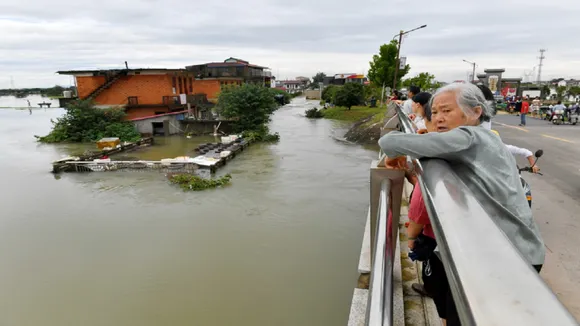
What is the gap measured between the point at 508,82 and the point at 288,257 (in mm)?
35731

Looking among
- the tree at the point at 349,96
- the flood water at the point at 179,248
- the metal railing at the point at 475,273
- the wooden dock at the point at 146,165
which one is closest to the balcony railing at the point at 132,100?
the wooden dock at the point at 146,165

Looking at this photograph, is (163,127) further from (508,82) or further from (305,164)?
(508,82)

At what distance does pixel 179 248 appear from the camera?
8305 mm

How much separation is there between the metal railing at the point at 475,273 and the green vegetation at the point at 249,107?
73.0ft

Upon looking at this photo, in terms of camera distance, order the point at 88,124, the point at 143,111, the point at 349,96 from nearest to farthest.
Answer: the point at 88,124 → the point at 143,111 → the point at 349,96

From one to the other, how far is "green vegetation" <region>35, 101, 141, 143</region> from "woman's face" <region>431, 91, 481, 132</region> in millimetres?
24485

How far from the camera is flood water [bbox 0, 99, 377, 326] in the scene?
6.30 metres

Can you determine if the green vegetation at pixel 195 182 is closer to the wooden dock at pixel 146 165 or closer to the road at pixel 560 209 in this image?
the wooden dock at pixel 146 165

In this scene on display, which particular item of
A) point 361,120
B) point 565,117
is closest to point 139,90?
point 361,120

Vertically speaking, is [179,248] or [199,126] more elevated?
[199,126]

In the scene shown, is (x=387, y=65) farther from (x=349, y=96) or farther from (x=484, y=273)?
(x=484, y=273)

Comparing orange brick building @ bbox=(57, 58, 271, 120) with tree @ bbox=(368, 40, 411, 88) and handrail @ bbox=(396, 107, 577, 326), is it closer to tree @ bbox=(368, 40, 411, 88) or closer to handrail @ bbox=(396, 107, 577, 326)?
tree @ bbox=(368, 40, 411, 88)

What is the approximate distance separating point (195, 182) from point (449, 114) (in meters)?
12.0

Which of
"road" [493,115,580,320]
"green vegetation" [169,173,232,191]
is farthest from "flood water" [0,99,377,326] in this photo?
"road" [493,115,580,320]
